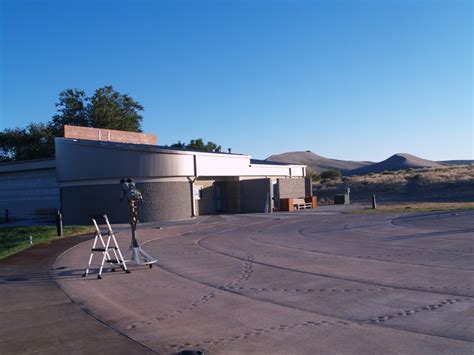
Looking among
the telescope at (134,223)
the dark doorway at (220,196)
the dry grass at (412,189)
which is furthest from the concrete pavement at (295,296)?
the dry grass at (412,189)

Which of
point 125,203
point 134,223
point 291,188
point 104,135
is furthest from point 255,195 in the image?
point 134,223

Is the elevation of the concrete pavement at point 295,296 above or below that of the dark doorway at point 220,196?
below

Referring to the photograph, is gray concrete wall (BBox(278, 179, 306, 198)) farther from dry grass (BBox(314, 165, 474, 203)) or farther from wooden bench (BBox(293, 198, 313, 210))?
dry grass (BBox(314, 165, 474, 203))

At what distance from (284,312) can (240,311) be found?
0.73 meters

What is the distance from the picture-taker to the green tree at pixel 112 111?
67.6 meters

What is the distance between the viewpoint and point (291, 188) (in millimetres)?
42531

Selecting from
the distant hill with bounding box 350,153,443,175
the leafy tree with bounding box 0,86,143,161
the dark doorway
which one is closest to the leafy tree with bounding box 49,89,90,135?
A: the leafy tree with bounding box 0,86,143,161

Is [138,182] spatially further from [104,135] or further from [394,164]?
[394,164]

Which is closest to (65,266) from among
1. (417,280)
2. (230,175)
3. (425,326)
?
(417,280)

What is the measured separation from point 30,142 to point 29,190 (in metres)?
26.5

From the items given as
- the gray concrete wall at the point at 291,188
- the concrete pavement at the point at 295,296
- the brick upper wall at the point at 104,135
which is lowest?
the concrete pavement at the point at 295,296

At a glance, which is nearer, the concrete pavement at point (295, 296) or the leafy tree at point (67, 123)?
the concrete pavement at point (295, 296)

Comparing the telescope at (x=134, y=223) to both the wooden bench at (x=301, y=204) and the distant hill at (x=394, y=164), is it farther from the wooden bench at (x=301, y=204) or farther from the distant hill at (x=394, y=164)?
the distant hill at (x=394, y=164)

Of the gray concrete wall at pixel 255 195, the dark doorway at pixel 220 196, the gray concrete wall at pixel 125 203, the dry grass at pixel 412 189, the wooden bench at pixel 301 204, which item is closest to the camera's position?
the gray concrete wall at pixel 125 203
